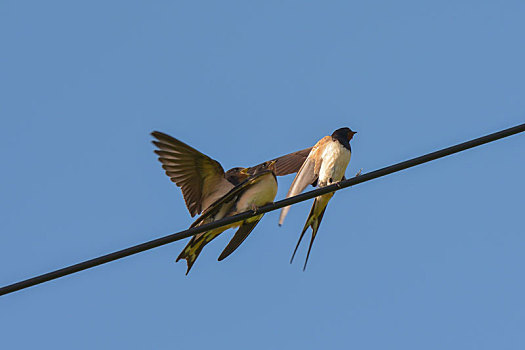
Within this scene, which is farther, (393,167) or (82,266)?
(393,167)

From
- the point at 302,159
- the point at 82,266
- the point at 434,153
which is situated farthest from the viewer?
the point at 302,159

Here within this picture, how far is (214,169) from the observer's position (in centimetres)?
757

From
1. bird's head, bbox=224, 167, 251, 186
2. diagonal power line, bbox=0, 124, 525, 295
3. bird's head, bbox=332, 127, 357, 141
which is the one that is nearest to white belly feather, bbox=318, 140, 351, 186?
bird's head, bbox=332, 127, 357, 141

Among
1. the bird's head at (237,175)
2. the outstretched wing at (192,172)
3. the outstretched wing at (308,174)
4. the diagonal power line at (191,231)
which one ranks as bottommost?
the diagonal power line at (191,231)

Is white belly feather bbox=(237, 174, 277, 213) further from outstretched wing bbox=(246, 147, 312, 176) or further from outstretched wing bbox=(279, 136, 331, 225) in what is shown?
outstretched wing bbox=(246, 147, 312, 176)

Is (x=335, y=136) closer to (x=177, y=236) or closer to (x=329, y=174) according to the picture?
(x=329, y=174)

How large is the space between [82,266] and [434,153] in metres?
1.93

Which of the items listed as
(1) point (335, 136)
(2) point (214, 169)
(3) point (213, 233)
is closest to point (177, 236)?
(3) point (213, 233)

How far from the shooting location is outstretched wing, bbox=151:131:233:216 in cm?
725

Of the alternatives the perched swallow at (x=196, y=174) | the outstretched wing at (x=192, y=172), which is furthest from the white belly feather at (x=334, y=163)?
the outstretched wing at (x=192, y=172)

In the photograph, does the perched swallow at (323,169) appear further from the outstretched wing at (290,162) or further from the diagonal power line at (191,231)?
the diagonal power line at (191,231)

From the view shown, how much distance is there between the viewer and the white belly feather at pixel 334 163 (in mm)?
7555

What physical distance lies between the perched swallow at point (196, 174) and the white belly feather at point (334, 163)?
54 centimetres

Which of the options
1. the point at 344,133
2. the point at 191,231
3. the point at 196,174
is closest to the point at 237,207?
the point at 196,174
